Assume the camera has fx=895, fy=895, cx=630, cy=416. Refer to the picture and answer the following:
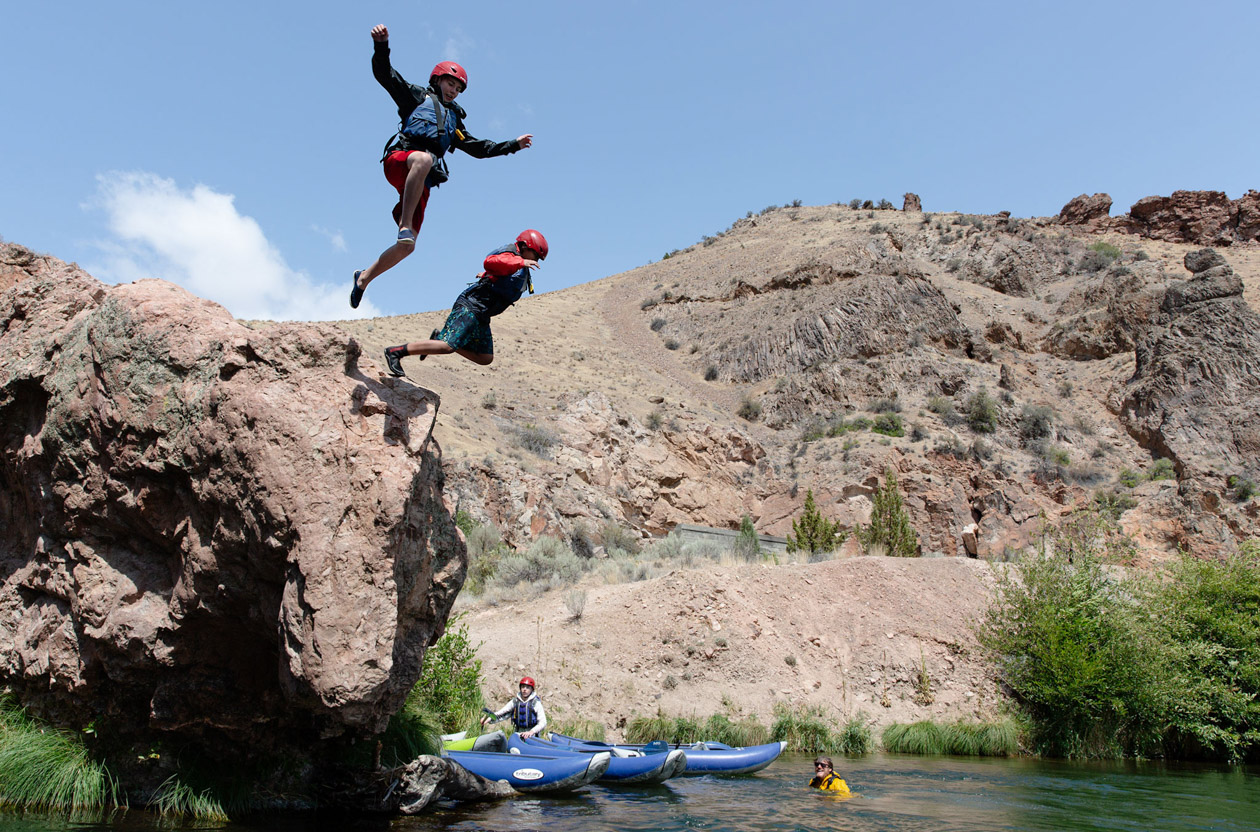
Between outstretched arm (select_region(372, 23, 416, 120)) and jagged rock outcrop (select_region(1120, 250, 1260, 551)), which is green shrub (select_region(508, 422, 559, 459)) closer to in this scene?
jagged rock outcrop (select_region(1120, 250, 1260, 551))

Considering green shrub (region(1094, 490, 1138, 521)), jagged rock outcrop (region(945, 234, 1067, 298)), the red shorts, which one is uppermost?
jagged rock outcrop (region(945, 234, 1067, 298))

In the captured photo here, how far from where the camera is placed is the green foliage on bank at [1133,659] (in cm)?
1670

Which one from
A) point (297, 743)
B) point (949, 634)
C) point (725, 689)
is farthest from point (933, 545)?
point (297, 743)

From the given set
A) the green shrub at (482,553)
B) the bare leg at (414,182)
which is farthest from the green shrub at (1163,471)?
the bare leg at (414,182)

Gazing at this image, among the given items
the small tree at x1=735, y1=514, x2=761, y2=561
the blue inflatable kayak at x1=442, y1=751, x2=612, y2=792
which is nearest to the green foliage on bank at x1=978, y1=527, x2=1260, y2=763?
the small tree at x1=735, y1=514, x2=761, y2=561

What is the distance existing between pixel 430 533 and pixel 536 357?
132 ft

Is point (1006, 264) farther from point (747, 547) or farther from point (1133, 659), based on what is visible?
point (1133, 659)

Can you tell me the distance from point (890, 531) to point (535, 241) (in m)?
23.2

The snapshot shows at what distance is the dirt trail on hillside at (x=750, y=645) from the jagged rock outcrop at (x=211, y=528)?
32.7 feet

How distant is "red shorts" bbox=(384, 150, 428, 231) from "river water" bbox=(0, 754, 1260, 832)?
5218 mm

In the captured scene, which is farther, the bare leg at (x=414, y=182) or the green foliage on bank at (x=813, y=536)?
the green foliage on bank at (x=813, y=536)

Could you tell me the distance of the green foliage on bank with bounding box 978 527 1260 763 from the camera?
1670 centimetres

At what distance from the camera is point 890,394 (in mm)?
43281

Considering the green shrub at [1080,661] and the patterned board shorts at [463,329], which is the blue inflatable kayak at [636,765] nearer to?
the patterned board shorts at [463,329]
